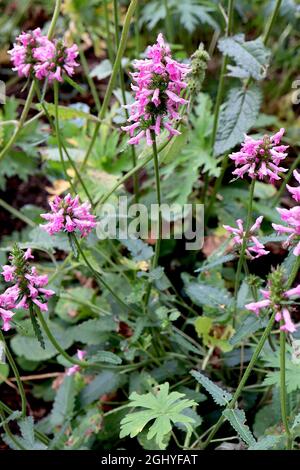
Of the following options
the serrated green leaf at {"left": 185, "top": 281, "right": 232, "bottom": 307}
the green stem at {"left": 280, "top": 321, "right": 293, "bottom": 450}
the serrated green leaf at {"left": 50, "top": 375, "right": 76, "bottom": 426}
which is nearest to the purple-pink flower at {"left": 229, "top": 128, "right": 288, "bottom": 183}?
the green stem at {"left": 280, "top": 321, "right": 293, "bottom": 450}

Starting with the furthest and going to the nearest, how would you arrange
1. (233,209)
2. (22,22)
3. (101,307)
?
(22,22), (233,209), (101,307)

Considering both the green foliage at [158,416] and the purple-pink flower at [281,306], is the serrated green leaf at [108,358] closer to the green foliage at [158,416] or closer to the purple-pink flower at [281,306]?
the green foliage at [158,416]

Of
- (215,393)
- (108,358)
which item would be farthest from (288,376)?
(108,358)

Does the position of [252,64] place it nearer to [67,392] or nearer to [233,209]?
[233,209]

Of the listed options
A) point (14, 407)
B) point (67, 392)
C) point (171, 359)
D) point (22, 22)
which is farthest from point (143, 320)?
point (22, 22)

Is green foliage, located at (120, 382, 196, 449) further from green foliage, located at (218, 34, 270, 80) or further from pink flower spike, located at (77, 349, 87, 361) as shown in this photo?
green foliage, located at (218, 34, 270, 80)
